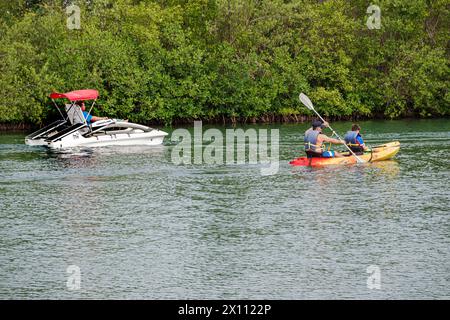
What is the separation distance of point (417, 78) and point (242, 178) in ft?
122

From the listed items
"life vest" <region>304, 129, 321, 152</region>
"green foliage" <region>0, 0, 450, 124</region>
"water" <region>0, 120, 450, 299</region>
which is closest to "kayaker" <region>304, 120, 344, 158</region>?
"life vest" <region>304, 129, 321, 152</region>

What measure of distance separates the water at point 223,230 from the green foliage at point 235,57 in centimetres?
2289

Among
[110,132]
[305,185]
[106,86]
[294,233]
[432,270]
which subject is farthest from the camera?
[106,86]

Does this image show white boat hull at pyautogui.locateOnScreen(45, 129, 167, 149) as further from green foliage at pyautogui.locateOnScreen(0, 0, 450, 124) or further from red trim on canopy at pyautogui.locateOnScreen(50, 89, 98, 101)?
green foliage at pyautogui.locateOnScreen(0, 0, 450, 124)

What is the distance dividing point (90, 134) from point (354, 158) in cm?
1460

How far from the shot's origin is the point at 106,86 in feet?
202

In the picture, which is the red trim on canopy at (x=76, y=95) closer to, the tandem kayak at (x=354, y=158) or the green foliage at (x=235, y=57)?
the green foliage at (x=235, y=57)

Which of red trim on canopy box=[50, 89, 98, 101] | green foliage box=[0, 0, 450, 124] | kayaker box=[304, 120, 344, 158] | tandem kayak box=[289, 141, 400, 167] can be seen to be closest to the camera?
kayaker box=[304, 120, 344, 158]

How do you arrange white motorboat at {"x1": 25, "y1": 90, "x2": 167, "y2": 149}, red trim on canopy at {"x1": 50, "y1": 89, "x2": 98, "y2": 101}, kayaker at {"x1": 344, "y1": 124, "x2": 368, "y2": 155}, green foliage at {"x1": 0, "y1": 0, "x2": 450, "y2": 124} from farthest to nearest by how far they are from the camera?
green foliage at {"x1": 0, "y1": 0, "x2": 450, "y2": 124} → red trim on canopy at {"x1": 50, "y1": 89, "x2": 98, "y2": 101} → white motorboat at {"x1": 25, "y1": 90, "x2": 167, "y2": 149} → kayaker at {"x1": 344, "y1": 124, "x2": 368, "y2": 155}

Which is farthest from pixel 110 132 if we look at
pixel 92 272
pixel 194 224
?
pixel 92 272

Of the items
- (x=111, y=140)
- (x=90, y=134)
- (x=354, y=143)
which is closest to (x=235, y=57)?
(x=111, y=140)

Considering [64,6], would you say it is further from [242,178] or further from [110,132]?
[242,178]

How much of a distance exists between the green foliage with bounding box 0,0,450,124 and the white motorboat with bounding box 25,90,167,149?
11983mm

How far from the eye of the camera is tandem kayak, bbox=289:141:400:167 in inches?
1398
